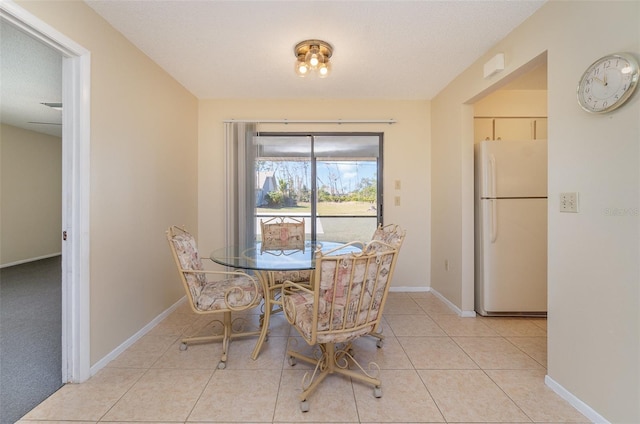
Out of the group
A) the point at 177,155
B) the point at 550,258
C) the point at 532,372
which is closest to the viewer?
the point at 550,258

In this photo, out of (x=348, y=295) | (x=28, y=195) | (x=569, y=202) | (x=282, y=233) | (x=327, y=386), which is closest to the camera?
(x=348, y=295)

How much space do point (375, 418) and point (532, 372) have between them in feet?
3.93

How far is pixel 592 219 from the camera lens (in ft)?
4.78

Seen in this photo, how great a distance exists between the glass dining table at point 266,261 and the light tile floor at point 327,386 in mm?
331

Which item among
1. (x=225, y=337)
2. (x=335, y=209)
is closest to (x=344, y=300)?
(x=225, y=337)

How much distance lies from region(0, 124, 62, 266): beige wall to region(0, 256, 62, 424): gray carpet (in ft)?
4.45

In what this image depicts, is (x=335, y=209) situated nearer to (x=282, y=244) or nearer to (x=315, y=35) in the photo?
(x=282, y=244)

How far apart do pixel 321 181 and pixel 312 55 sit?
68.3 inches

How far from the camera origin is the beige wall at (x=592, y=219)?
4.22 feet

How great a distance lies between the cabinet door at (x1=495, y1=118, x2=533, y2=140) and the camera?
10.2 ft

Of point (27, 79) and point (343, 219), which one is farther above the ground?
point (27, 79)

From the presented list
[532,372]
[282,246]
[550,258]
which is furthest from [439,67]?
[532,372]

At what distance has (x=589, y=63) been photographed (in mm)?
1464

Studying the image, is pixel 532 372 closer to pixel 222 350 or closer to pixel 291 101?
pixel 222 350
